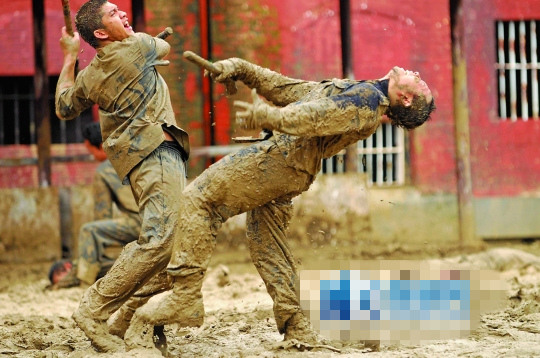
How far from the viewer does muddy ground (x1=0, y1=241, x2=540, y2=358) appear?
16.8 ft

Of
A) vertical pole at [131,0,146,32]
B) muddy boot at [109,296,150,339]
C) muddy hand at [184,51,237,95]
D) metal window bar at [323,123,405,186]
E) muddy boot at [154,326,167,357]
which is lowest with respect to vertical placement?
muddy boot at [154,326,167,357]

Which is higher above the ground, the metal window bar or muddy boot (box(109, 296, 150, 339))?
the metal window bar

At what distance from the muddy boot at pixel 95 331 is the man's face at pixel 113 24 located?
162 centimetres

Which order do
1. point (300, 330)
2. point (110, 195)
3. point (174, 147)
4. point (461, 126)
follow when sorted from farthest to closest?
1. point (461, 126)
2. point (110, 195)
3. point (174, 147)
4. point (300, 330)

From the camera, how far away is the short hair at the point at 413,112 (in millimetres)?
5000

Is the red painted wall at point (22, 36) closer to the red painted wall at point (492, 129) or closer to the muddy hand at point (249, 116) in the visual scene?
the red painted wall at point (492, 129)

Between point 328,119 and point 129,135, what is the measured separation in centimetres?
131

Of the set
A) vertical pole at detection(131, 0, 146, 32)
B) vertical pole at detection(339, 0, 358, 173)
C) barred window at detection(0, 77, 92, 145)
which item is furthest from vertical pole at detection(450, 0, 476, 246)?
barred window at detection(0, 77, 92, 145)

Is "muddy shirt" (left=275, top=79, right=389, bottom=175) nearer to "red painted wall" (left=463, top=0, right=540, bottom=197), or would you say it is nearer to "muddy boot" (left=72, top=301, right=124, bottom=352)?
"muddy boot" (left=72, top=301, right=124, bottom=352)

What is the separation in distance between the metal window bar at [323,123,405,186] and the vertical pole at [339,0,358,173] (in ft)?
8.90

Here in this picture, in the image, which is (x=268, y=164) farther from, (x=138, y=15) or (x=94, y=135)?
(x=138, y=15)

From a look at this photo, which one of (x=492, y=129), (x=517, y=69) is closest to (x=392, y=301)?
(x=492, y=129)

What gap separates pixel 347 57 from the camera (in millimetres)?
10805

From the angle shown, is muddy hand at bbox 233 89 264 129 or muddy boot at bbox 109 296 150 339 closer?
muddy hand at bbox 233 89 264 129
